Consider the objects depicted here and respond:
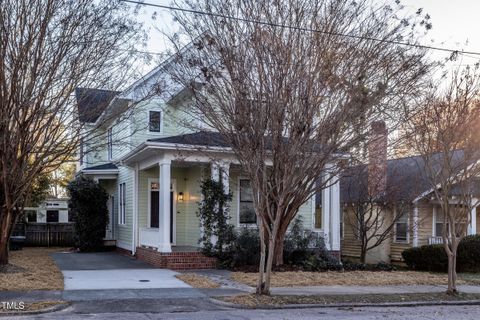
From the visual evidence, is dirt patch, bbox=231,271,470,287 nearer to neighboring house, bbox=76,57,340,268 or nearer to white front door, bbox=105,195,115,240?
neighboring house, bbox=76,57,340,268

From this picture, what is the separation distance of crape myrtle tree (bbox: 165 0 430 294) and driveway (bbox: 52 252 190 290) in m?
2.87

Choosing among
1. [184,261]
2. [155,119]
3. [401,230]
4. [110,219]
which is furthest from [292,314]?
[110,219]

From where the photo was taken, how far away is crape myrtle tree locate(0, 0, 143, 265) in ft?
44.1

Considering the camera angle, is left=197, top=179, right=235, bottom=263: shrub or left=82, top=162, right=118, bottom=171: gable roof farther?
left=82, top=162, right=118, bottom=171: gable roof

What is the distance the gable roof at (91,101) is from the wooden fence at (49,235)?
13.2 meters

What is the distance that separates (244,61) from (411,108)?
4474mm

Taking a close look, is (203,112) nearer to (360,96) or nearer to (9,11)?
(360,96)

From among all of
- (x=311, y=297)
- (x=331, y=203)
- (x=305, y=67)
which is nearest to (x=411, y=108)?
(x=305, y=67)

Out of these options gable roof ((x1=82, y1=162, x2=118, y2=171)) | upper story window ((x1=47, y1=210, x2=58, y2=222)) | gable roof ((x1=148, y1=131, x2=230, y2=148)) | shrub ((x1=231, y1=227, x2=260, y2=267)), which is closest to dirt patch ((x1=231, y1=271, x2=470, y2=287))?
shrub ((x1=231, y1=227, x2=260, y2=267))

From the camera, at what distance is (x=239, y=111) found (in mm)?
12297

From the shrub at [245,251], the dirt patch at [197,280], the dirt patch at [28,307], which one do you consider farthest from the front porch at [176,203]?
the dirt patch at [28,307]

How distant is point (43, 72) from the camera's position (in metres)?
13.8

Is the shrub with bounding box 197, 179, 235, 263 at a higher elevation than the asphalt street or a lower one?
higher

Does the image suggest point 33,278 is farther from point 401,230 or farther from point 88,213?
point 401,230
